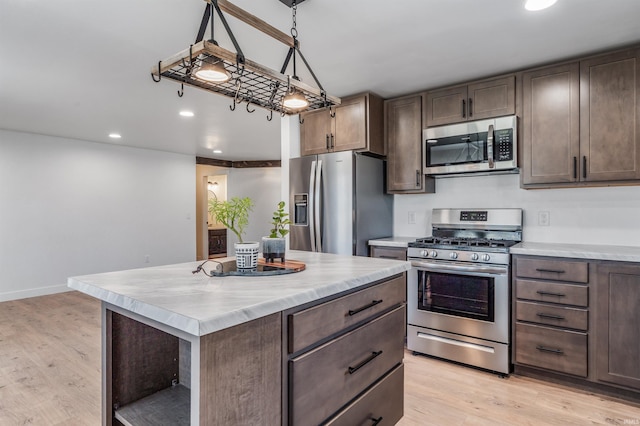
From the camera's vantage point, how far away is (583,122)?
259 cm

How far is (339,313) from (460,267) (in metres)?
1.76

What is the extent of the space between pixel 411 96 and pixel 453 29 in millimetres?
1154

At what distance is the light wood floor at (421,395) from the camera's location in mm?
2137

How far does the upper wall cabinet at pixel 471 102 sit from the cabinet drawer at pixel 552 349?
5.49ft

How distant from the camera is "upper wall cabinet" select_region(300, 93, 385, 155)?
3.34 meters

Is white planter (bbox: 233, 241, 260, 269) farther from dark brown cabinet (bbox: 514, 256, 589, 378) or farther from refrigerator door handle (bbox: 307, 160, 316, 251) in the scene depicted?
dark brown cabinet (bbox: 514, 256, 589, 378)

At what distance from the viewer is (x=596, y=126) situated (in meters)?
2.54

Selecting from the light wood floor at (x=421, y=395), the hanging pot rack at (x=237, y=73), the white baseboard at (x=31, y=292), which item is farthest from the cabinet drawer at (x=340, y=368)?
the white baseboard at (x=31, y=292)

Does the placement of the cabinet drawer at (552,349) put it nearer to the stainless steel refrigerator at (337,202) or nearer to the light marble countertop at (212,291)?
the stainless steel refrigerator at (337,202)

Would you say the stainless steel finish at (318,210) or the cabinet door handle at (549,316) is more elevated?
the stainless steel finish at (318,210)

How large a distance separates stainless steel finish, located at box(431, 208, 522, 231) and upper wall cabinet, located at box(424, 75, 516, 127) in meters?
0.83

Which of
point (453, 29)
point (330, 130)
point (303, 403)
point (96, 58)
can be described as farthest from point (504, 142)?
point (96, 58)

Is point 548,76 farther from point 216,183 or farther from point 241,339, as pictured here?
point 216,183

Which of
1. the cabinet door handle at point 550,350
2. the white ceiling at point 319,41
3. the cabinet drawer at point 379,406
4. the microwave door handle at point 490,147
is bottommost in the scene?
the cabinet door handle at point 550,350
